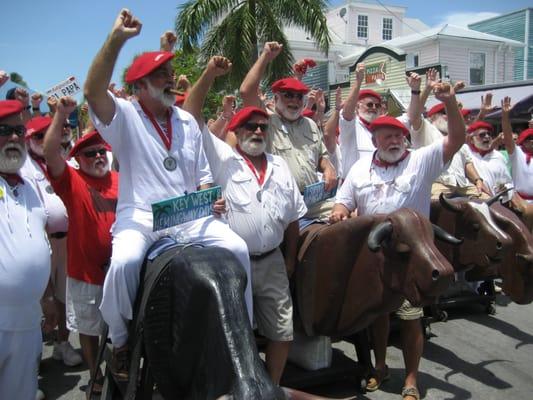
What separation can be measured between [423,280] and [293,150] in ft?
5.85

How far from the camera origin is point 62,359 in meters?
5.18

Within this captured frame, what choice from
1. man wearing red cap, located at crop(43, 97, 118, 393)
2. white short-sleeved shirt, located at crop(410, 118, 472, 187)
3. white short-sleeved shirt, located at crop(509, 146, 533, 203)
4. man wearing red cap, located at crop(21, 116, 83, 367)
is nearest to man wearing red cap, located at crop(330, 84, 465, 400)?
white short-sleeved shirt, located at crop(410, 118, 472, 187)

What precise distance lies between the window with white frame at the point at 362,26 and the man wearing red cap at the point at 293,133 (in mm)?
32592

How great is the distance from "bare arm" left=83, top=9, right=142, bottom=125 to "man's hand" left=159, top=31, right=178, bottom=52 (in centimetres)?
125

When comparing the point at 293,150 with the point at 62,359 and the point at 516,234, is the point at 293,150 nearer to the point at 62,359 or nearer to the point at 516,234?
the point at 516,234

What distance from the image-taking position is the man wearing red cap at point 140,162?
9.61 feet

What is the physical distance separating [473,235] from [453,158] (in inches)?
A: 53.9

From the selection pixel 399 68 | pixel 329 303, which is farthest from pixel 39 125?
pixel 399 68

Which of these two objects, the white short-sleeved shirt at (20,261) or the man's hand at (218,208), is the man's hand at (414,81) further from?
the white short-sleeved shirt at (20,261)

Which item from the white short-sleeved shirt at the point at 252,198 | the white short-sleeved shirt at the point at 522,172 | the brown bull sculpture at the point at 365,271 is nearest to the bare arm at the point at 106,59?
the white short-sleeved shirt at the point at 252,198

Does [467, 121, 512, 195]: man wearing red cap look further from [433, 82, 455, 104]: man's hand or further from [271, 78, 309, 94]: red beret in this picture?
[271, 78, 309, 94]: red beret

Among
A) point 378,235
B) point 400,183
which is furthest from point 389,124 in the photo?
point 378,235

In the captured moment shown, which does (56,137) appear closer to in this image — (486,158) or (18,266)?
(18,266)

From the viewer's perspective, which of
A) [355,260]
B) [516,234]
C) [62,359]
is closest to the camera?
[355,260]
